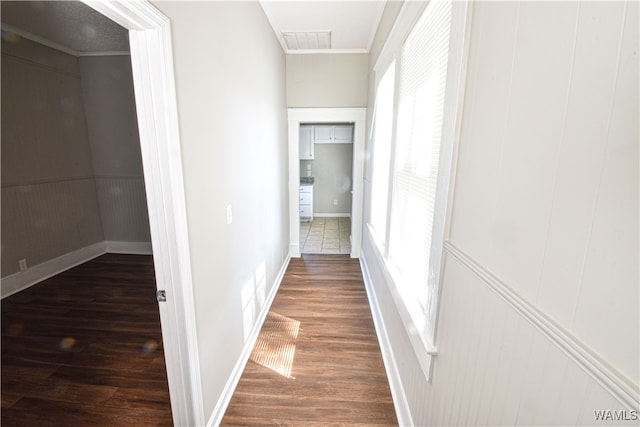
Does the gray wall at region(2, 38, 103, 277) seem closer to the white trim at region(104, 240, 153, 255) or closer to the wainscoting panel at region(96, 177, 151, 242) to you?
the wainscoting panel at region(96, 177, 151, 242)

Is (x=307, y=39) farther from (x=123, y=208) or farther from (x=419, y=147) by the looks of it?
(x=123, y=208)

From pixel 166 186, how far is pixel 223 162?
1.81 feet

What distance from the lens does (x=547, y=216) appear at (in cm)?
56

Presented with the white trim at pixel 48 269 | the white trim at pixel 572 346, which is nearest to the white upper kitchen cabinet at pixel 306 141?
the white trim at pixel 48 269

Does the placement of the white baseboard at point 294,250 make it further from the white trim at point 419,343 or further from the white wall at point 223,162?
the white trim at point 419,343

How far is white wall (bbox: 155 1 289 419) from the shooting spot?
1260 millimetres

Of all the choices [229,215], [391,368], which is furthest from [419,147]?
[391,368]

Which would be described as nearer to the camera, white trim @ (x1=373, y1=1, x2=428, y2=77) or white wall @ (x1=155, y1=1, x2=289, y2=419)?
white wall @ (x1=155, y1=1, x2=289, y2=419)

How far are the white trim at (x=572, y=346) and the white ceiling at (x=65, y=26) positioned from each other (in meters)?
3.43

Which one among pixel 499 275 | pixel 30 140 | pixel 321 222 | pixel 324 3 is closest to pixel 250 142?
pixel 324 3

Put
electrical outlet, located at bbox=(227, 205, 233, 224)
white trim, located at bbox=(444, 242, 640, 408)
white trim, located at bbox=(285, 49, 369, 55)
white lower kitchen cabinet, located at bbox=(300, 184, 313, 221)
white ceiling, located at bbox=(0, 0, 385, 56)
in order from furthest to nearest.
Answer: white lower kitchen cabinet, located at bbox=(300, 184, 313, 221) → white trim, located at bbox=(285, 49, 369, 55) → white ceiling, located at bbox=(0, 0, 385, 56) → electrical outlet, located at bbox=(227, 205, 233, 224) → white trim, located at bbox=(444, 242, 640, 408)

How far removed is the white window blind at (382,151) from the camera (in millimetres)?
2271

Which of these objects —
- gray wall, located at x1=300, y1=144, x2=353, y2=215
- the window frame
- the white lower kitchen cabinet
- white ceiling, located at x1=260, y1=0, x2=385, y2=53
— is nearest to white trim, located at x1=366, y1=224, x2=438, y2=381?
the window frame

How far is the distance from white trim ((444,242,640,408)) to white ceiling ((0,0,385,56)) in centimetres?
269
